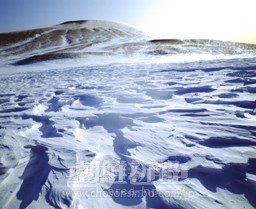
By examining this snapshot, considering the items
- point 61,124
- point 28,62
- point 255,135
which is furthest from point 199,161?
point 28,62

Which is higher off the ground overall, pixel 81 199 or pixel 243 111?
pixel 243 111

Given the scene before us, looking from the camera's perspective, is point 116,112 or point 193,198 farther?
point 116,112

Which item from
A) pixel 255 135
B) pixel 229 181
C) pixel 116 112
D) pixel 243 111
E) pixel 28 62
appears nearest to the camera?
pixel 229 181

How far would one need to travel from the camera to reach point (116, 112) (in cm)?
317

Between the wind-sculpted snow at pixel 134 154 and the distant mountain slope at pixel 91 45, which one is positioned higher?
the distant mountain slope at pixel 91 45

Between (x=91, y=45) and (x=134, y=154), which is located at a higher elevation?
(x=91, y=45)

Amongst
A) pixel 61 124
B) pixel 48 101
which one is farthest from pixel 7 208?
pixel 48 101

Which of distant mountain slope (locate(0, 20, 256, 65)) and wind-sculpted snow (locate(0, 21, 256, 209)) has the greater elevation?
distant mountain slope (locate(0, 20, 256, 65))

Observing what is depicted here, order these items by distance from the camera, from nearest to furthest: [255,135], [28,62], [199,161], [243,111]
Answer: [199,161] < [255,135] < [243,111] < [28,62]

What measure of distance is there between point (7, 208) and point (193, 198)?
51.5 inches

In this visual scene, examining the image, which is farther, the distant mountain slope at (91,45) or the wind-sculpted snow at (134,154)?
the distant mountain slope at (91,45)

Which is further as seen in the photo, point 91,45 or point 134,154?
point 91,45

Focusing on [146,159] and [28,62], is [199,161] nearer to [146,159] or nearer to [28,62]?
[146,159]

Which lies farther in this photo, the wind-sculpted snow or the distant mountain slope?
the distant mountain slope
